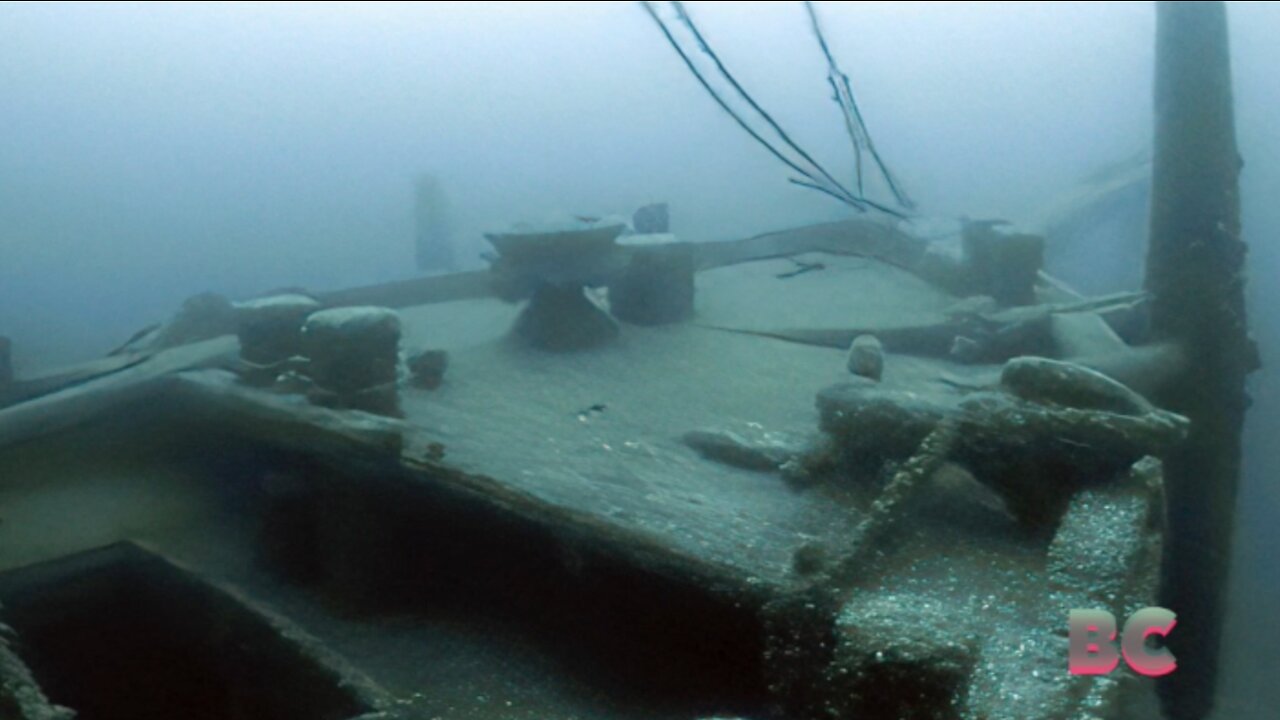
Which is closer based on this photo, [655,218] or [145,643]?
[145,643]

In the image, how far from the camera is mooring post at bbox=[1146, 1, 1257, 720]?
21.7 ft

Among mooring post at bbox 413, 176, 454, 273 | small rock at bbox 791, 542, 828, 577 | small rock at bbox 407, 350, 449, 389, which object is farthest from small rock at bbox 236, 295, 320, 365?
mooring post at bbox 413, 176, 454, 273

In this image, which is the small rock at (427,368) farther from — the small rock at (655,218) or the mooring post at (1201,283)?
the mooring post at (1201,283)

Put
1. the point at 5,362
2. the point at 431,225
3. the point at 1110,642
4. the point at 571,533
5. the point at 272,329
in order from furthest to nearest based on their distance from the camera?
the point at 431,225
the point at 5,362
the point at 272,329
the point at 571,533
the point at 1110,642

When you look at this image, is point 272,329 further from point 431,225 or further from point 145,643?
point 431,225

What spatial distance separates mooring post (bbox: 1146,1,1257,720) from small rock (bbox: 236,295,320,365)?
6.94 m

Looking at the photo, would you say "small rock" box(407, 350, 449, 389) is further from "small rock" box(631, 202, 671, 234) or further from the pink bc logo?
"small rock" box(631, 202, 671, 234)

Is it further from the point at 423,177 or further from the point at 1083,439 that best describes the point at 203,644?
the point at 423,177

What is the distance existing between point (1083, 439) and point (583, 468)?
2356mm

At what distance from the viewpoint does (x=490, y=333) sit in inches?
292

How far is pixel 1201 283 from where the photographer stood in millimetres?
6734

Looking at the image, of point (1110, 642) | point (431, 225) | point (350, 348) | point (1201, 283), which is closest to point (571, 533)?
point (1110, 642)

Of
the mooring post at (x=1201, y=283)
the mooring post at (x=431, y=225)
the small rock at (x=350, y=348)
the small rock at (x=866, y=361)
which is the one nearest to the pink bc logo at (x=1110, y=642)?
the small rock at (x=866, y=361)

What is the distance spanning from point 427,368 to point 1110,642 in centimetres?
434
